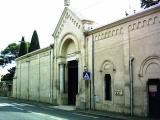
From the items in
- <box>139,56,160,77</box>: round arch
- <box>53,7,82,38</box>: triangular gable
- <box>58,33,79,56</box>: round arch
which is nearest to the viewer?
<box>139,56,160,77</box>: round arch

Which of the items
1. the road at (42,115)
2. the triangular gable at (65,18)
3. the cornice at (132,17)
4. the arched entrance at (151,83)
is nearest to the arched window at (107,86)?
the road at (42,115)

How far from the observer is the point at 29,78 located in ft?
135

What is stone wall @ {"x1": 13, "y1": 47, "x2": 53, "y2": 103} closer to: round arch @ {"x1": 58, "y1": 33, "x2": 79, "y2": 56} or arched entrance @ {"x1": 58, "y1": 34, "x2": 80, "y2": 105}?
arched entrance @ {"x1": 58, "y1": 34, "x2": 80, "y2": 105}

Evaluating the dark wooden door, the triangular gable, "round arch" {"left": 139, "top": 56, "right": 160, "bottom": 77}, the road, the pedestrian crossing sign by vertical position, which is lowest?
the road

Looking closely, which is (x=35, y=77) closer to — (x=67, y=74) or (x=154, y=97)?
(x=67, y=74)

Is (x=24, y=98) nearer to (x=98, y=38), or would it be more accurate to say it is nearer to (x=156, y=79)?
(x=98, y=38)

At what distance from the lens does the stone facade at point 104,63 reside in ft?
62.1

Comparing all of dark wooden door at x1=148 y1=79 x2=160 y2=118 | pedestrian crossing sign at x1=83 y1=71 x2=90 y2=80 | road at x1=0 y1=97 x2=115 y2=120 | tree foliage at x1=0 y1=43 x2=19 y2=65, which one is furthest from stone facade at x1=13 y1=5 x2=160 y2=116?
tree foliage at x1=0 y1=43 x2=19 y2=65

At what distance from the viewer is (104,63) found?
23.3 meters

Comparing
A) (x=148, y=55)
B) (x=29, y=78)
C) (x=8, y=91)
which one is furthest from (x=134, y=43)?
(x=8, y=91)

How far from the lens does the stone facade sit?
18.9 m

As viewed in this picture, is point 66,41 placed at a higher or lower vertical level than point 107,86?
higher

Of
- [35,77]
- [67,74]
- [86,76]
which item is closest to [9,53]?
[35,77]

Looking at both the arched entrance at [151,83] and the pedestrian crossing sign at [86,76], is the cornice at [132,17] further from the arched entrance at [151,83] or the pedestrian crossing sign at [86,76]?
the pedestrian crossing sign at [86,76]
